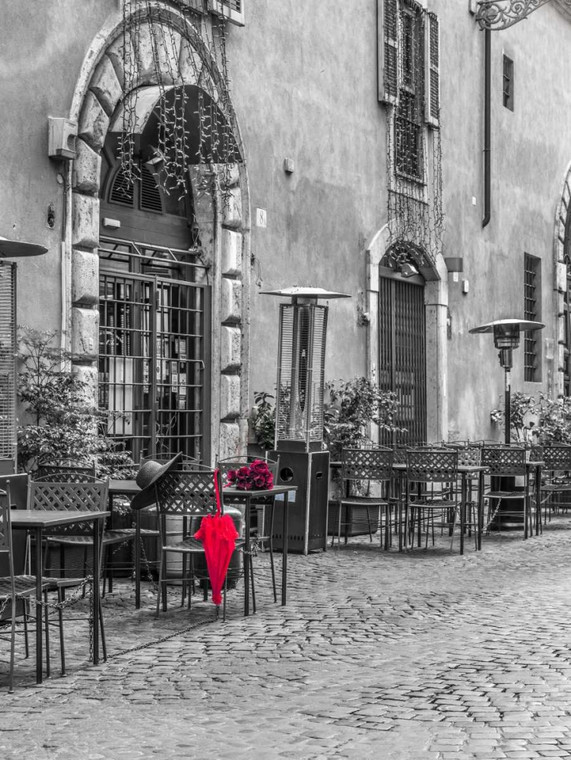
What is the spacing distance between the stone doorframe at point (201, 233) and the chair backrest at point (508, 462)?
2.69 m

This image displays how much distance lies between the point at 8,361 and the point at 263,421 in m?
4.92

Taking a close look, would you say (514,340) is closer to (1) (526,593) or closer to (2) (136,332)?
(2) (136,332)

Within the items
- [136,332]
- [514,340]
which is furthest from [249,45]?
[514,340]

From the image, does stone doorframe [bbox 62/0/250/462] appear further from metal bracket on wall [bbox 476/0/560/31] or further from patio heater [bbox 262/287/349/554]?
metal bracket on wall [bbox 476/0/560/31]

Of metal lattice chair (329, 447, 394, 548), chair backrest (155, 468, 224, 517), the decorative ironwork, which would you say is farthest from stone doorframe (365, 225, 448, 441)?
chair backrest (155, 468, 224, 517)

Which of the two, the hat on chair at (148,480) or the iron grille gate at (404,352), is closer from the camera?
the hat on chair at (148,480)

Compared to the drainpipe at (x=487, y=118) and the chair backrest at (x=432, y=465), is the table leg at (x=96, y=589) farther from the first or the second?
the drainpipe at (x=487, y=118)

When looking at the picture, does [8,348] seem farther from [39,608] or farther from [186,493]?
[39,608]

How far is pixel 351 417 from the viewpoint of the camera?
1355cm

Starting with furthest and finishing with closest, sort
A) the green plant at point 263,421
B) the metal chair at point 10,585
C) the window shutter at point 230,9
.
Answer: the green plant at point 263,421 < the window shutter at point 230,9 < the metal chair at point 10,585

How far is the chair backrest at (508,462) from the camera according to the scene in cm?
1318

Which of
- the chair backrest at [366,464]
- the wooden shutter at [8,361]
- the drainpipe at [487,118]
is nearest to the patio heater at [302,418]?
Answer: the chair backrest at [366,464]

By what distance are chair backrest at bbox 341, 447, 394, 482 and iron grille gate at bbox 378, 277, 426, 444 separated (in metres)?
3.57

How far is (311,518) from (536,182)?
11.2 m
